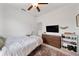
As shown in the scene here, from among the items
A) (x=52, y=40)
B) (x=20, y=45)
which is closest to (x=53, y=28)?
(x=52, y=40)

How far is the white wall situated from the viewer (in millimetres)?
1333

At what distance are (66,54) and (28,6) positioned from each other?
916mm

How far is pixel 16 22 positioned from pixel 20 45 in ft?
1.20

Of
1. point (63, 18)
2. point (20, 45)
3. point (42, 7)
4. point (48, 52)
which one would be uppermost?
point (42, 7)

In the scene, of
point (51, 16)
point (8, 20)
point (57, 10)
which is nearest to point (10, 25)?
point (8, 20)

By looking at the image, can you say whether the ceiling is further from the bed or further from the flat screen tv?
the bed

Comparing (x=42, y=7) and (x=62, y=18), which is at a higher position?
(x=42, y=7)

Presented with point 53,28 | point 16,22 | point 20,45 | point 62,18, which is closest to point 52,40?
point 53,28

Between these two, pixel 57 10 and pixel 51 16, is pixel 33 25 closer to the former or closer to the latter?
pixel 51 16

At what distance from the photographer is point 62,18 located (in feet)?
4.59

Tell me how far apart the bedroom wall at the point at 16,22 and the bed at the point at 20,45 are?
3.5 inches

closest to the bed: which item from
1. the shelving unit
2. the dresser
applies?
the dresser

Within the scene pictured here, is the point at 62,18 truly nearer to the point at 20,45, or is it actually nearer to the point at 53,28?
the point at 53,28

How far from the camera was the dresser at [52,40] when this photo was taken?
142cm
